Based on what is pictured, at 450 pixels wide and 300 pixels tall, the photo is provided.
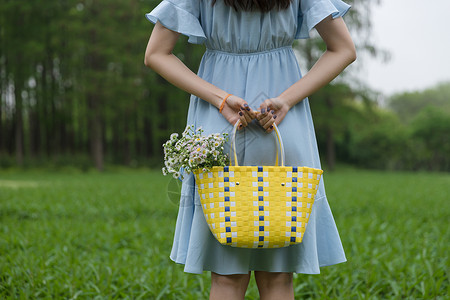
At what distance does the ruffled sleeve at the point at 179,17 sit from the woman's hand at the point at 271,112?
289 mm

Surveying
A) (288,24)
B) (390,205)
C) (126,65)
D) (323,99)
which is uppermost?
(126,65)

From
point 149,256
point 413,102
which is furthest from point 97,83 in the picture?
point 413,102

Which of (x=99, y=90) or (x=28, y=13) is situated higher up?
(x=28, y=13)

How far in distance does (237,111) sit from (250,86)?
11cm

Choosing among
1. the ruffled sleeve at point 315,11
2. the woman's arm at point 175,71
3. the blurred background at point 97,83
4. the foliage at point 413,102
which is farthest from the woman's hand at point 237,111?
the foliage at point 413,102

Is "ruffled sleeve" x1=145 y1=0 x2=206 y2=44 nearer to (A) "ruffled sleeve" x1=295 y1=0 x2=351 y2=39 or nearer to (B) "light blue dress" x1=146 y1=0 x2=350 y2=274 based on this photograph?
(B) "light blue dress" x1=146 y1=0 x2=350 y2=274

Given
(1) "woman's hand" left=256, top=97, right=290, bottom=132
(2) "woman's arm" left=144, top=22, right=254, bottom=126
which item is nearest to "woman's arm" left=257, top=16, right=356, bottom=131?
(1) "woman's hand" left=256, top=97, right=290, bottom=132

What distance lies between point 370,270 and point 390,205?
13.3ft

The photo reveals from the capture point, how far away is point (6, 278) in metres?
2.74

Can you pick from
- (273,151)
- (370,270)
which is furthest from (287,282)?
(370,270)

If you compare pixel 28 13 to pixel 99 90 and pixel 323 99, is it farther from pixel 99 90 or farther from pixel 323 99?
pixel 323 99

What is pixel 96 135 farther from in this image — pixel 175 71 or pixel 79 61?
pixel 175 71

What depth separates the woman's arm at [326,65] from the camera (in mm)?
1311

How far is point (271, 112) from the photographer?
4.15 ft
